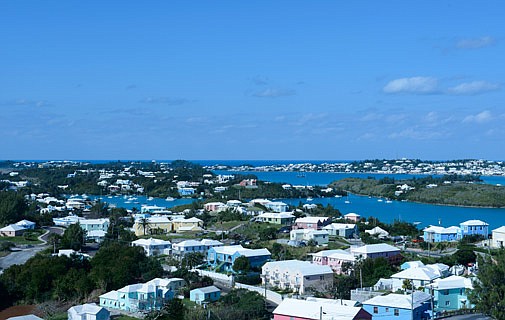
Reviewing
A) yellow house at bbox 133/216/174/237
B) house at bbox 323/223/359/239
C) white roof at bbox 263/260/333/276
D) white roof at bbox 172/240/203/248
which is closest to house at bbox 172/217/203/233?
yellow house at bbox 133/216/174/237

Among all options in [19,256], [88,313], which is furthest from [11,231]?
[88,313]

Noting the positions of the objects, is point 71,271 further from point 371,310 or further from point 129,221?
point 129,221

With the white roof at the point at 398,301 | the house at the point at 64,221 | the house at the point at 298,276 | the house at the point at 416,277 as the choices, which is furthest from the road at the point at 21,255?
the white roof at the point at 398,301

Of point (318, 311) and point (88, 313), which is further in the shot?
point (88, 313)

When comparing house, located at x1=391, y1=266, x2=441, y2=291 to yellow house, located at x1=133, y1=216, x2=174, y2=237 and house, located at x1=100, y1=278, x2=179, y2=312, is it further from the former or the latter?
yellow house, located at x1=133, y1=216, x2=174, y2=237

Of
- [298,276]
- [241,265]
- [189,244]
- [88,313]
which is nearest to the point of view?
[88,313]

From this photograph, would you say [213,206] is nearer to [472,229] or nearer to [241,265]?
[472,229]
